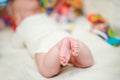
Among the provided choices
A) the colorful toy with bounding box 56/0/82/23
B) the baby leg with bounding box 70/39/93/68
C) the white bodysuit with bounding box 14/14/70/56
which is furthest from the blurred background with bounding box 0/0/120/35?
the baby leg with bounding box 70/39/93/68

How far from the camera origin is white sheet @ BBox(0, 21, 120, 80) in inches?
39.7

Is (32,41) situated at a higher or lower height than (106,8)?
lower

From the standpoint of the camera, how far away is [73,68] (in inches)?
41.6

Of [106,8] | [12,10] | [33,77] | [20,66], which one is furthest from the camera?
[12,10]

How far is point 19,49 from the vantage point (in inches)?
53.6

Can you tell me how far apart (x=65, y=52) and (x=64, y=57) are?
1.1 inches

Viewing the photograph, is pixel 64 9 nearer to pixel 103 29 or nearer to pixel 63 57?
pixel 103 29

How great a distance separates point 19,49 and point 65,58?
1.77 feet

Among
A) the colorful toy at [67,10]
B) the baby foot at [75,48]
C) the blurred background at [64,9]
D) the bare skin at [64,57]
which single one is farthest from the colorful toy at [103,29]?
the baby foot at [75,48]

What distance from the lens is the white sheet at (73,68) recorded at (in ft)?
3.31

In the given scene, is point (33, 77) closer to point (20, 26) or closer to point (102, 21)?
point (20, 26)

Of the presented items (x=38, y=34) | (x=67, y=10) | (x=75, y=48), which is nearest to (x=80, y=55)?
(x=75, y=48)

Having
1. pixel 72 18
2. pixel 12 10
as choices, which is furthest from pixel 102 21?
pixel 12 10

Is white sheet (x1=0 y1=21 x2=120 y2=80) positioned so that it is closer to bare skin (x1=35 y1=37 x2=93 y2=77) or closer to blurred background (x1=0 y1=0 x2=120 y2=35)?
bare skin (x1=35 y1=37 x2=93 y2=77)
